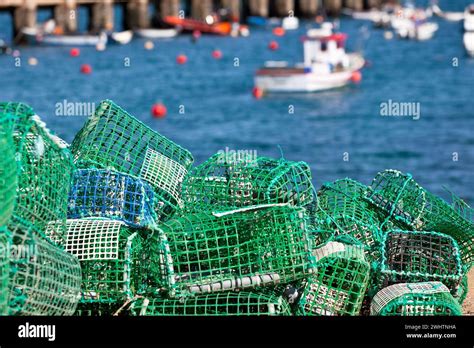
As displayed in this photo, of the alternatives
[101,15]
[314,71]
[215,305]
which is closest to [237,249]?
[215,305]

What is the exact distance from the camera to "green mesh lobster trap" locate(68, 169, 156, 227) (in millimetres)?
4742

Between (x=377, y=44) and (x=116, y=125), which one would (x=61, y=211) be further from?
(x=377, y=44)

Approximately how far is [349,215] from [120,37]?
46374 mm

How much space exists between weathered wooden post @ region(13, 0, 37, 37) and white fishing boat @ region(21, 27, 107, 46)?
0.33m

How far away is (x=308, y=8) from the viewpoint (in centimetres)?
6562

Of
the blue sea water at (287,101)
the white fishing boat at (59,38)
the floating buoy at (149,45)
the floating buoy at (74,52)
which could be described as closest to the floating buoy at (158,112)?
the blue sea water at (287,101)

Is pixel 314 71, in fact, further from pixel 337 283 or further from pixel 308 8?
pixel 308 8

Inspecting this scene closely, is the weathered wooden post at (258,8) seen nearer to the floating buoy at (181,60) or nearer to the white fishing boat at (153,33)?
the white fishing boat at (153,33)

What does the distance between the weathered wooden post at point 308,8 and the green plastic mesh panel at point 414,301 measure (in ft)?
204

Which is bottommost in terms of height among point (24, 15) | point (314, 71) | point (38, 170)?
point (24, 15)

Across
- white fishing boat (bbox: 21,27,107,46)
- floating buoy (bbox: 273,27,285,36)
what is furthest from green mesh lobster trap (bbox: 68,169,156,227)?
floating buoy (bbox: 273,27,285,36)

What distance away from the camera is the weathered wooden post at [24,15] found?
1853 inches

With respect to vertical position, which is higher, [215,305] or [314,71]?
[215,305]

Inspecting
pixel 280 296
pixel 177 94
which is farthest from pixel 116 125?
pixel 177 94
